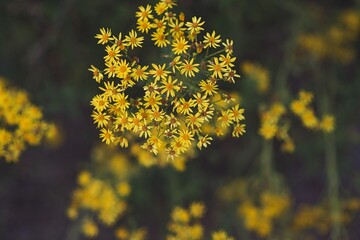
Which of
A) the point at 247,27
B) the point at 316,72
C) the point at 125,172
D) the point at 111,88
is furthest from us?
the point at 247,27

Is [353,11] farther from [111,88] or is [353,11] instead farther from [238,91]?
[111,88]

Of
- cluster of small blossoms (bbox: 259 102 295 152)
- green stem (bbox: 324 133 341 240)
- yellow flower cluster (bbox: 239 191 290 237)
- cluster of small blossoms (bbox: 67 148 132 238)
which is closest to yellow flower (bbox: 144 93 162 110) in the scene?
cluster of small blossoms (bbox: 259 102 295 152)

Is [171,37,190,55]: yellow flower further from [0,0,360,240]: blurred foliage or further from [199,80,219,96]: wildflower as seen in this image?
[0,0,360,240]: blurred foliage

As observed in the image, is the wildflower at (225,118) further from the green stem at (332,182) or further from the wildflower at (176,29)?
the green stem at (332,182)

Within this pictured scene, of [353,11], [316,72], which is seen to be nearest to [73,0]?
[316,72]

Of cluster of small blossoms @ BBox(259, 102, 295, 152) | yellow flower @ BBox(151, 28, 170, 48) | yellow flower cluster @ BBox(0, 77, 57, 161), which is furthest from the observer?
cluster of small blossoms @ BBox(259, 102, 295, 152)

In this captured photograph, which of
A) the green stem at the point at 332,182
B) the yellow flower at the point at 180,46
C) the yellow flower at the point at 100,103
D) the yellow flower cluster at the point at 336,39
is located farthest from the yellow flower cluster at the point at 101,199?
the yellow flower cluster at the point at 336,39

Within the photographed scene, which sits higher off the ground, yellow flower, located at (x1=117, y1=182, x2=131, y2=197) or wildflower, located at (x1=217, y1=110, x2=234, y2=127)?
yellow flower, located at (x1=117, y1=182, x2=131, y2=197)
